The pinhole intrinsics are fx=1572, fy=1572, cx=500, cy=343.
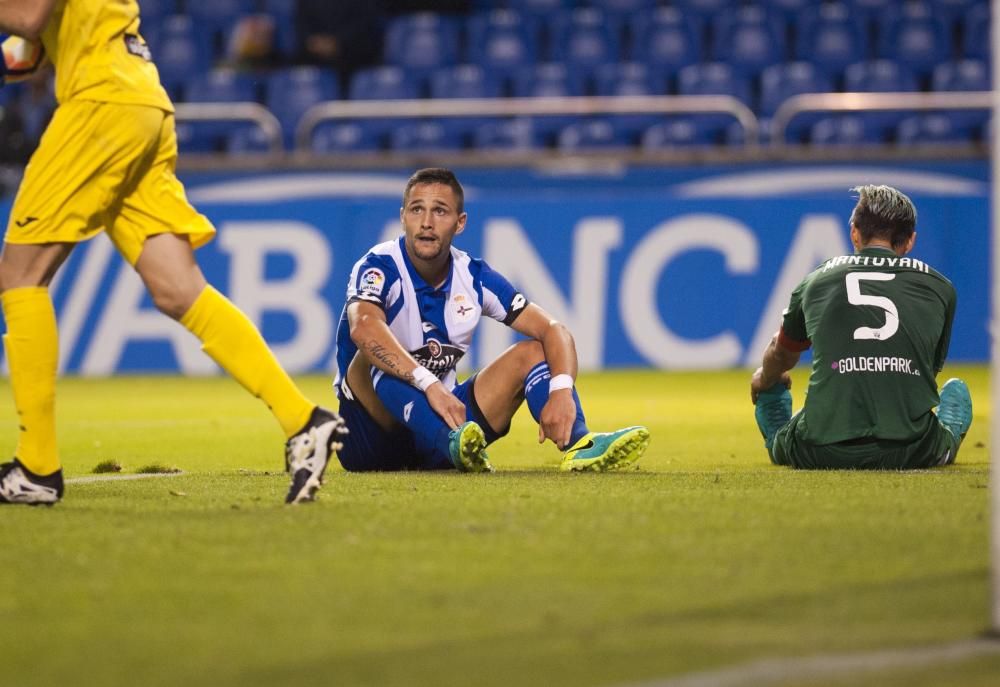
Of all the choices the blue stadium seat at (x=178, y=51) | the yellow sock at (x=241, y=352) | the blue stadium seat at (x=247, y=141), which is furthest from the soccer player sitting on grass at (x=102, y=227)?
the blue stadium seat at (x=178, y=51)

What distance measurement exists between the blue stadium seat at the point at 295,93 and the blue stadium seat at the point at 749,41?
391 centimetres

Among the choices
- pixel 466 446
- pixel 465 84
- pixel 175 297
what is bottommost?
pixel 466 446

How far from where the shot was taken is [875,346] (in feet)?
19.5

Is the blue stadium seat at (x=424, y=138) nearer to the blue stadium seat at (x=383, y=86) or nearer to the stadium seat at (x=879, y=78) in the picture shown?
the blue stadium seat at (x=383, y=86)

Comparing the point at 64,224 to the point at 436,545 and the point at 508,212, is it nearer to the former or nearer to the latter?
the point at 436,545

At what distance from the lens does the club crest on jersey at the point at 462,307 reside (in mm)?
6254

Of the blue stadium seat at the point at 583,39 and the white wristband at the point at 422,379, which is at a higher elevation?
the blue stadium seat at the point at 583,39

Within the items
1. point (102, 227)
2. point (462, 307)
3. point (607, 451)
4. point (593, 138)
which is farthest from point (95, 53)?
point (593, 138)

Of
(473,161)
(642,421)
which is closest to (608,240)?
(473,161)

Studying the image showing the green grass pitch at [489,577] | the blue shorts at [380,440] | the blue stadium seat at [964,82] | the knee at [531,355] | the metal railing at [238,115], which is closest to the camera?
the green grass pitch at [489,577]

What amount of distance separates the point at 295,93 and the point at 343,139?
1.25 m

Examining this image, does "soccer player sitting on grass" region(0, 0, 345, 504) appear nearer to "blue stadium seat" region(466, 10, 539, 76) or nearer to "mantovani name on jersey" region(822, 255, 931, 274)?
"mantovani name on jersey" region(822, 255, 931, 274)

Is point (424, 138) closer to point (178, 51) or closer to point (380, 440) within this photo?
point (178, 51)

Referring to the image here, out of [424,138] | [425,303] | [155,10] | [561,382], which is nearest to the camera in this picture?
[561,382]
